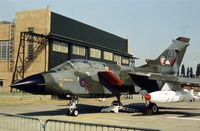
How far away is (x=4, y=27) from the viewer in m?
65.5

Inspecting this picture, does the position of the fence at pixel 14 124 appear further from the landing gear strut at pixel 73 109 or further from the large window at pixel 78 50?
the large window at pixel 78 50

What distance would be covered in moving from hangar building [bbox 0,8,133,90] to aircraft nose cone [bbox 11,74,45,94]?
41.7 meters

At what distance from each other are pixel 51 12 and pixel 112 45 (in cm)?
2498

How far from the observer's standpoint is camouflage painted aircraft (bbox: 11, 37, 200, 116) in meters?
16.2

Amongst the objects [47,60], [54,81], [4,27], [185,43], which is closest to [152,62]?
[185,43]

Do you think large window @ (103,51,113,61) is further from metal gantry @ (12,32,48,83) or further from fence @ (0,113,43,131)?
fence @ (0,113,43,131)

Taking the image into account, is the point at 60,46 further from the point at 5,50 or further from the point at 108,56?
the point at 108,56

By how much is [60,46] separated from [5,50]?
40.2ft

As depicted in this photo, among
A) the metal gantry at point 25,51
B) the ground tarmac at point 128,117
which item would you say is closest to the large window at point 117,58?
the metal gantry at point 25,51

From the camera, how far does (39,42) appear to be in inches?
2288

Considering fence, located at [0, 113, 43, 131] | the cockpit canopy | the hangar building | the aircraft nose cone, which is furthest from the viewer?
the hangar building

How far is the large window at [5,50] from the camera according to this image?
64.6m

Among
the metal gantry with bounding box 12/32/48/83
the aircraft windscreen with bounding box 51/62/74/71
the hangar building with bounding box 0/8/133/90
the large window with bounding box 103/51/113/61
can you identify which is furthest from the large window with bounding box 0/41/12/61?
the aircraft windscreen with bounding box 51/62/74/71

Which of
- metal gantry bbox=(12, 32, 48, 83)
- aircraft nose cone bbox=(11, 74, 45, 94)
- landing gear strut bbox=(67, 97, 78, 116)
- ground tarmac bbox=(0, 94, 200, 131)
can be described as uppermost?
metal gantry bbox=(12, 32, 48, 83)
